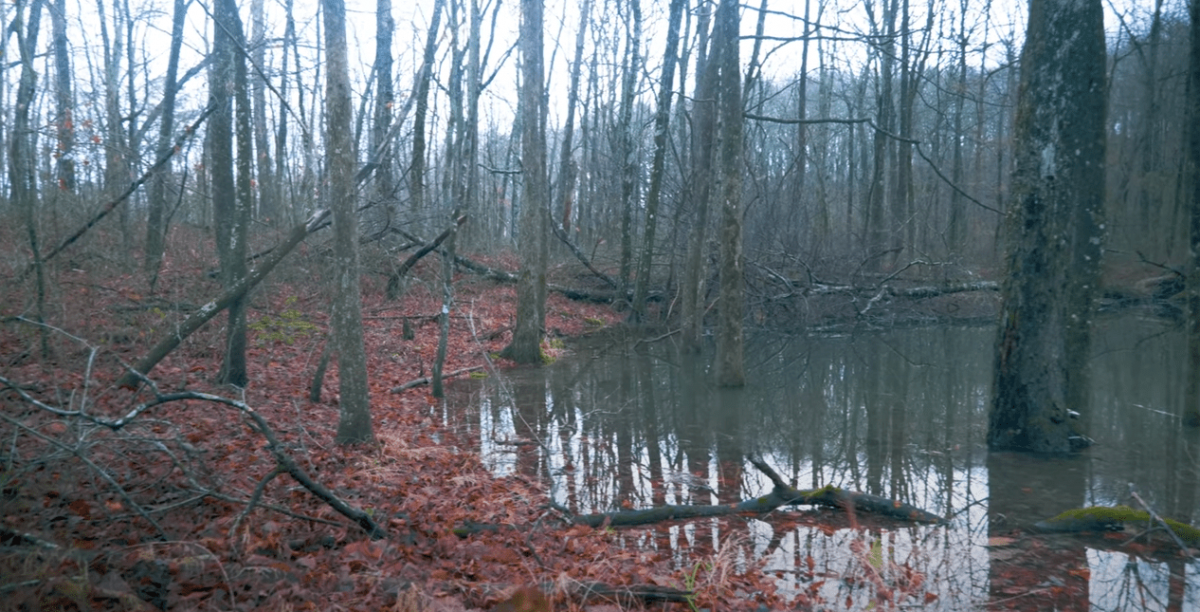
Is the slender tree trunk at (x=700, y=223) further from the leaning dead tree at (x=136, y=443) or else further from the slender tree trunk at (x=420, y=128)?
the leaning dead tree at (x=136, y=443)

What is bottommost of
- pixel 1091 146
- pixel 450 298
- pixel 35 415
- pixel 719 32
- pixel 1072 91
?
pixel 35 415

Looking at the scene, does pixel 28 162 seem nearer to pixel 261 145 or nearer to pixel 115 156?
pixel 115 156

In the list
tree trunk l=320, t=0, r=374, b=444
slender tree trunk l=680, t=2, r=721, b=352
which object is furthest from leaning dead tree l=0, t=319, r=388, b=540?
slender tree trunk l=680, t=2, r=721, b=352

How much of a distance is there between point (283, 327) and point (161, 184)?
10.8 feet

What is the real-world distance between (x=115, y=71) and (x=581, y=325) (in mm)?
14323

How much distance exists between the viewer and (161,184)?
1414 centimetres

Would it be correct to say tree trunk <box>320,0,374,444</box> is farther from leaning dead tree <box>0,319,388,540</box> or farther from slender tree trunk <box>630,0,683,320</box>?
slender tree trunk <box>630,0,683,320</box>

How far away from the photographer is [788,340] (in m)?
20.8

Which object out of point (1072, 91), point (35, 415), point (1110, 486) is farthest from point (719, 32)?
point (35, 415)

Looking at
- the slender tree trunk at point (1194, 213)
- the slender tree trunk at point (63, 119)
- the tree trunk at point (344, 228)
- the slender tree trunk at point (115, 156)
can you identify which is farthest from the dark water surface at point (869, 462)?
the slender tree trunk at point (63, 119)

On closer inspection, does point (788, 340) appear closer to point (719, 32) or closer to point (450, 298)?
point (719, 32)

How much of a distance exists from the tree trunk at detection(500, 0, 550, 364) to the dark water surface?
832mm

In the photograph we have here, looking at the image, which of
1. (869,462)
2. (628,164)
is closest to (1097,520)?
(869,462)

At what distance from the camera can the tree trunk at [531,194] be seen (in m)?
15.0
